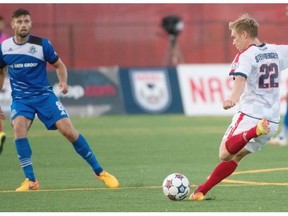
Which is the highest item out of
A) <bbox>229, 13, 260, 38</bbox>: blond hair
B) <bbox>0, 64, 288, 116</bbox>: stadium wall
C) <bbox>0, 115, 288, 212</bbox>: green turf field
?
<bbox>229, 13, 260, 38</bbox>: blond hair

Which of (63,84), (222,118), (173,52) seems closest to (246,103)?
(63,84)

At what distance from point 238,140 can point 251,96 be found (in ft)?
1.64

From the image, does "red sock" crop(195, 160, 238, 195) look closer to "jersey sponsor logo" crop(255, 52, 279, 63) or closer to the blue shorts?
"jersey sponsor logo" crop(255, 52, 279, 63)

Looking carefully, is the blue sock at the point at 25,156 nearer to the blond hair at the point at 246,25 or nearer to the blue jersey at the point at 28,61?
the blue jersey at the point at 28,61

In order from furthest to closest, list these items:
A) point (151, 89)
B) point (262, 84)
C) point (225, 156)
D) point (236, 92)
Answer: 1. point (151, 89)
2. point (225, 156)
3. point (262, 84)
4. point (236, 92)

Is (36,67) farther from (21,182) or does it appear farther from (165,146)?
(165,146)

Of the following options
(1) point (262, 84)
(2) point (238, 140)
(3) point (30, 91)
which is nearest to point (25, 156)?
(3) point (30, 91)

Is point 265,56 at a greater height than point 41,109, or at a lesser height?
greater

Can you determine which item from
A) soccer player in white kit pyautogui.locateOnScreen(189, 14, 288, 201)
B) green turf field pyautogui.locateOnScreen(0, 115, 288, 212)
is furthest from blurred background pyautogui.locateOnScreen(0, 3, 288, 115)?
soccer player in white kit pyautogui.locateOnScreen(189, 14, 288, 201)

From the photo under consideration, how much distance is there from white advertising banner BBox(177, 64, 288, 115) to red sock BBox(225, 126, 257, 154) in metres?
15.2

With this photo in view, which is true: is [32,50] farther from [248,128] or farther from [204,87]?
[204,87]

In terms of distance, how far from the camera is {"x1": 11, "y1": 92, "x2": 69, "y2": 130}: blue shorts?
531 inches

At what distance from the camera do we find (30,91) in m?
13.5

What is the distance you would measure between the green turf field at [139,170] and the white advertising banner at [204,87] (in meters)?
1.85
